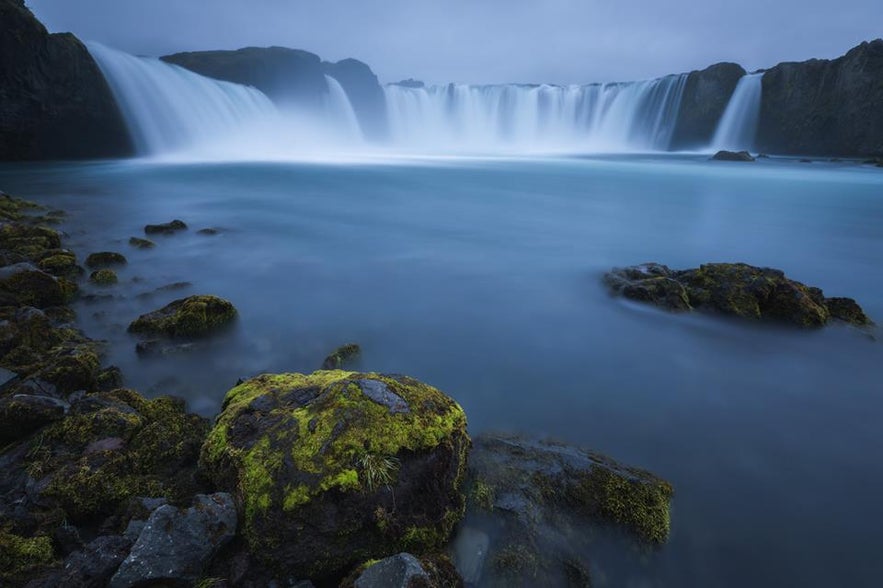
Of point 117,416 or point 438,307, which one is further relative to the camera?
point 438,307

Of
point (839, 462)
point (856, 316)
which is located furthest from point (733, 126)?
point (839, 462)

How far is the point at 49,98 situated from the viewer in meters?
24.6

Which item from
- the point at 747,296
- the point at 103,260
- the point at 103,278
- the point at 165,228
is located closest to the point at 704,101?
the point at 747,296

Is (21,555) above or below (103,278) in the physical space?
above

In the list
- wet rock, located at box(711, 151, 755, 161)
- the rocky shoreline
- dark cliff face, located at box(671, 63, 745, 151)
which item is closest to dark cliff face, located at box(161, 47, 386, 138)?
dark cliff face, located at box(671, 63, 745, 151)

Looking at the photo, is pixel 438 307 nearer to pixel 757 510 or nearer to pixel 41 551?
pixel 757 510

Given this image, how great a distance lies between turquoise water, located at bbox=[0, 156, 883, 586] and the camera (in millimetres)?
3365

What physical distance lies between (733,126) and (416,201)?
50531 mm

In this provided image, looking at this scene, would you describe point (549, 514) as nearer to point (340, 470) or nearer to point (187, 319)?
point (340, 470)

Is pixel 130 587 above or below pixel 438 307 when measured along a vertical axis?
above

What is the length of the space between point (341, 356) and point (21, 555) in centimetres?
325

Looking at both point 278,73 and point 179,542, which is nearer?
point 179,542

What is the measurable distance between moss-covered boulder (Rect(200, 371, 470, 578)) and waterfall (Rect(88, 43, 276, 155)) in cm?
3378

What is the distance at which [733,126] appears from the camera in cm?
5094
